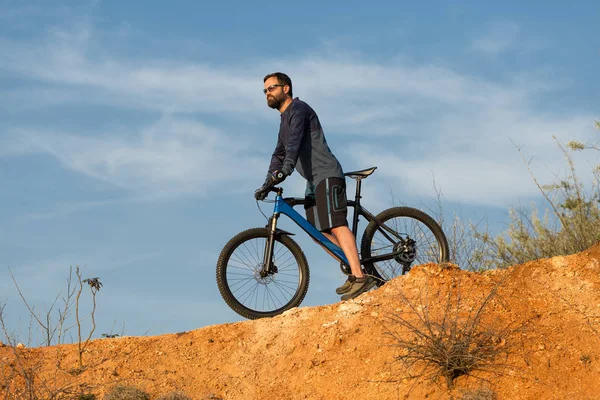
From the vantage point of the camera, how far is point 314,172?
26.9ft

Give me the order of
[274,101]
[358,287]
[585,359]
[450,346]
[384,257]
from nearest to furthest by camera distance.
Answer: [450,346] < [585,359] < [358,287] < [274,101] < [384,257]

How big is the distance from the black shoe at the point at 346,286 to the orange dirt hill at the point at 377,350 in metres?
0.30

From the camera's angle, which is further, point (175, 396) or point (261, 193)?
point (261, 193)

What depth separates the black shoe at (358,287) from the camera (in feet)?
26.1

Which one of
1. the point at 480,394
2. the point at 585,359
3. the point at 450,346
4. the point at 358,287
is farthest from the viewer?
the point at 358,287

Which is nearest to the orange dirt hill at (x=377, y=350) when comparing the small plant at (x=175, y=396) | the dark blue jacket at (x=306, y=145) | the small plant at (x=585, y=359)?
the small plant at (x=585, y=359)

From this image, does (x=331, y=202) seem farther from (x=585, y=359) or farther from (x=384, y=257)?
(x=585, y=359)

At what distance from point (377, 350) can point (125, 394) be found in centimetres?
234

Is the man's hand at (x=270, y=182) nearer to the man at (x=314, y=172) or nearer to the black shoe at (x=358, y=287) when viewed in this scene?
the man at (x=314, y=172)

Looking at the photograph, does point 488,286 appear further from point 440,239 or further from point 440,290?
point 440,239

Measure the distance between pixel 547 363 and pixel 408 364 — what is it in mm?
1206

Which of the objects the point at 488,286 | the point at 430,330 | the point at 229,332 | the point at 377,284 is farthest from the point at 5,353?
the point at 488,286

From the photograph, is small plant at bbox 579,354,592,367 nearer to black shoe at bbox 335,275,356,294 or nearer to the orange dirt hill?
the orange dirt hill

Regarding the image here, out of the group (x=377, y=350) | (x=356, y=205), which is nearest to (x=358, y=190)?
(x=356, y=205)
